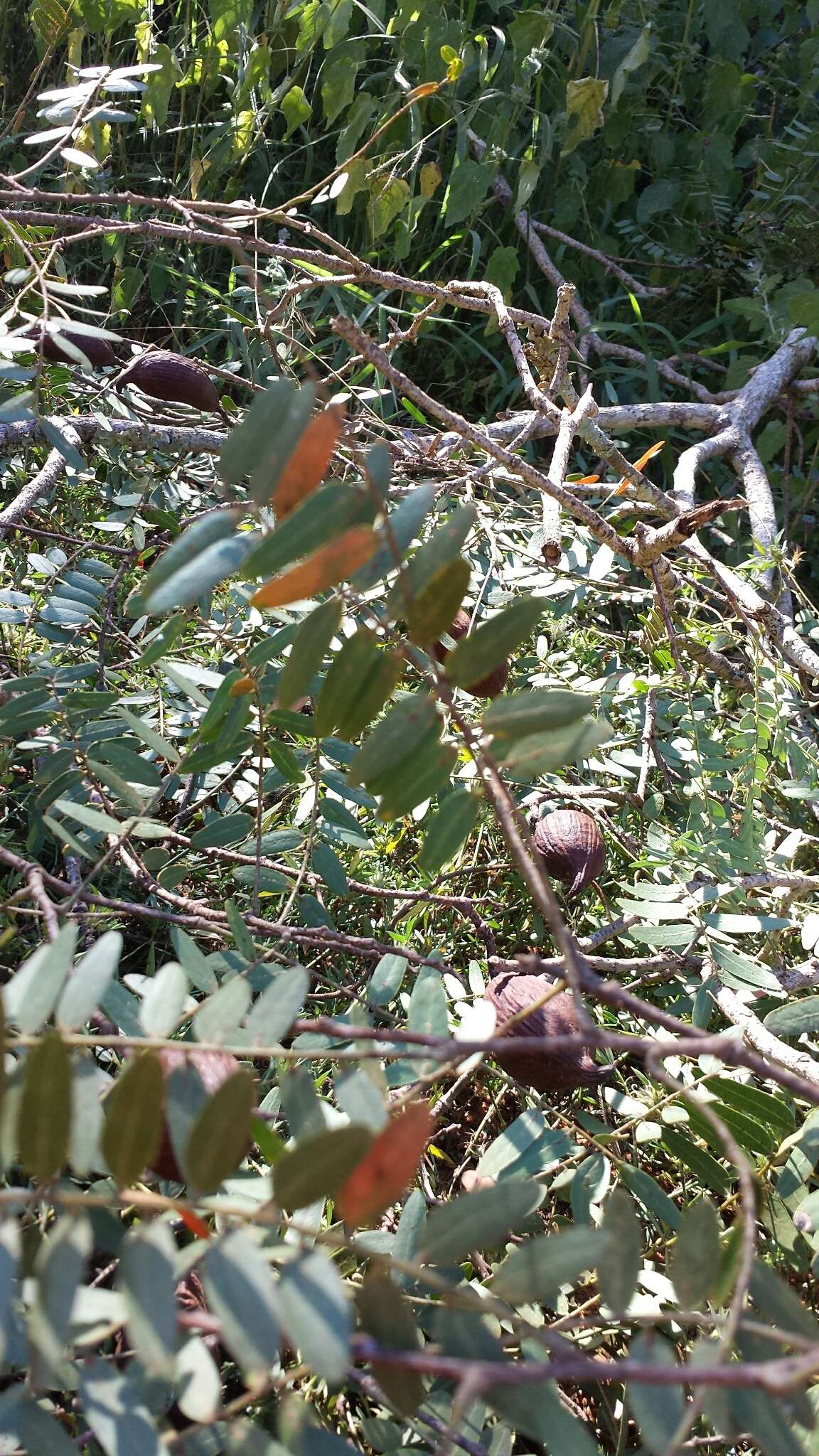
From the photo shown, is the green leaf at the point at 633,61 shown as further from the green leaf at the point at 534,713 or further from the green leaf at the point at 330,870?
the green leaf at the point at 534,713

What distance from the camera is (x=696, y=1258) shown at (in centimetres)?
42

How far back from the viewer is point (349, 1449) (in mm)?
Result: 403

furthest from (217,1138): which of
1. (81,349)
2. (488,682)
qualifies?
(81,349)

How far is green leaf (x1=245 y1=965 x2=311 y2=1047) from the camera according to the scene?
45cm

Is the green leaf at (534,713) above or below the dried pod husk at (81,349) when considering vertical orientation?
above

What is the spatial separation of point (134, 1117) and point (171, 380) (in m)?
1.14

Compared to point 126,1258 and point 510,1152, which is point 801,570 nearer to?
point 510,1152

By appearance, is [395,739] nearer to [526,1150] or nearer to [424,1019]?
[424,1019]

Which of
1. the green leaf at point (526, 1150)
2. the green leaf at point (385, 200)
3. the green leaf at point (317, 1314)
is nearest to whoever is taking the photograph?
the green leaf at point (317, 1314)

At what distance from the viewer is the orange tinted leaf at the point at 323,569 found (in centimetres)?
43

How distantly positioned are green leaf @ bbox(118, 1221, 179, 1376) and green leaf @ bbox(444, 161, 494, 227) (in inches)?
71.1

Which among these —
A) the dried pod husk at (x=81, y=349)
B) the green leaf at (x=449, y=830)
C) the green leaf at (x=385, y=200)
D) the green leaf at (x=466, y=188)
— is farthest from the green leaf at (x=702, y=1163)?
the green leaf at (x=466, y=188)

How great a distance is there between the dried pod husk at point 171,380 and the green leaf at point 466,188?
2.31 feet

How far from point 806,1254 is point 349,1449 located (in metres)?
0.42
